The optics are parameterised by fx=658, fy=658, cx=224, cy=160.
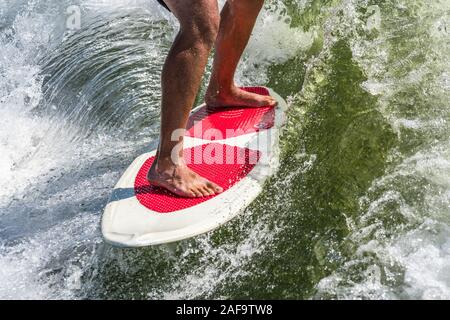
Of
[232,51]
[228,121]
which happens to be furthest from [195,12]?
[228,121]

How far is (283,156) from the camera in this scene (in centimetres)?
347

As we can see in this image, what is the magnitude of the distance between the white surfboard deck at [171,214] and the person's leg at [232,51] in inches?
18.2

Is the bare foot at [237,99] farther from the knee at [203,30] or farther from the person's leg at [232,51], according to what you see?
the knee at [203,30]

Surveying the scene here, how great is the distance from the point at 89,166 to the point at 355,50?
1.83 m

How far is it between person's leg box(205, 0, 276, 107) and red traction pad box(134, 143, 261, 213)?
1.31 ft

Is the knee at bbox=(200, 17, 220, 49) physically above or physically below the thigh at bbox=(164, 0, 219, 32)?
below

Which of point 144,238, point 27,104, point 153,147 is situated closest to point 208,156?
point 153,147

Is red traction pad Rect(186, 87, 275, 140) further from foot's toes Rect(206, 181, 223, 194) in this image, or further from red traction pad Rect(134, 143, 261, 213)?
foot's toes Rect(206, 181, 223, 194)

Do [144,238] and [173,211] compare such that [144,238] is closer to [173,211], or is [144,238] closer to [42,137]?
[173,211]

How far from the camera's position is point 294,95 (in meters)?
3.98

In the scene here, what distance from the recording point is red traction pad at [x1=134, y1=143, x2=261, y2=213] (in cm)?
316

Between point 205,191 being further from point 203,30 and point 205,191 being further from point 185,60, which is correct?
point 203,30

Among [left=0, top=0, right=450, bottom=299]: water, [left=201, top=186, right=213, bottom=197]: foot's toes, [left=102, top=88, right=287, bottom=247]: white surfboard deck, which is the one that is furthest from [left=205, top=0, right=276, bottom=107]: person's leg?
[left=201, top=186, right=213, bottom=197]: foot's toes

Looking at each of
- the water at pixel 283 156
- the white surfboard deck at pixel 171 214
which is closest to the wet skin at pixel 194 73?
the white surfboard deck at pixel 171 214
